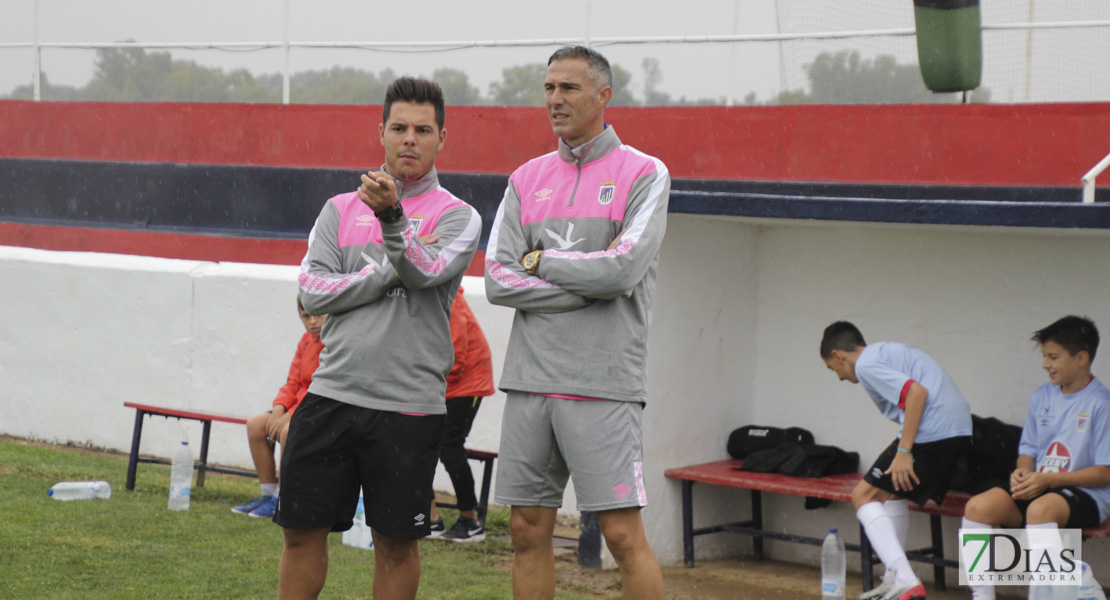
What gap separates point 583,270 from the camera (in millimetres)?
3607

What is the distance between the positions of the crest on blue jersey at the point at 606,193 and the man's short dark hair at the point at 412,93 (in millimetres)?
565

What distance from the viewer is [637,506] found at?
12.0ft

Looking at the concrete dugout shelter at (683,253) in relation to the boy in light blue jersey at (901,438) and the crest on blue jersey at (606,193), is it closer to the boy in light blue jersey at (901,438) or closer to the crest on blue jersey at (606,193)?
the boy in light blue jersey at (901,438)

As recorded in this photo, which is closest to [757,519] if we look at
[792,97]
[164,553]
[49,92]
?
[164,553]

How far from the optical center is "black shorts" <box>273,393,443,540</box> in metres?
3.52

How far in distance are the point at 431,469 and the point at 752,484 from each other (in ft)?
9.20

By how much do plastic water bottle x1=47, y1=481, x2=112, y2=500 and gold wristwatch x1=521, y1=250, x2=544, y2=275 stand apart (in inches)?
171

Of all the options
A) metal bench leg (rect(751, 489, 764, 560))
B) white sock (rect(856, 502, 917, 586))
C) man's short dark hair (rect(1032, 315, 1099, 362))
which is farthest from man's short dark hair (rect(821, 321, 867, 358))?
metal bench leg (rect(751, 489, 764, 560))

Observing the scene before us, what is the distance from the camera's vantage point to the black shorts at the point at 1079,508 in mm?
4973

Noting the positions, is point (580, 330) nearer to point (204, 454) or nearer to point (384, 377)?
point (384, 377)

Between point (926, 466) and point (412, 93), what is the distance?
10.1 feet

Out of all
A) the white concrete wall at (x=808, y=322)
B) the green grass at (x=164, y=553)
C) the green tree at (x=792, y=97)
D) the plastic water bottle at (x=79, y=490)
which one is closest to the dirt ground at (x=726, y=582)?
the white concrete wall at (x=808, y=322)

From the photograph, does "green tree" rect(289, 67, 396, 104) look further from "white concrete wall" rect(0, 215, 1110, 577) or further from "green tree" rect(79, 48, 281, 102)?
"white concrete wall" rect(0, 215, 1110, 577)

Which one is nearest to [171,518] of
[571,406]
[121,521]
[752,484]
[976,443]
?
[121,521]
